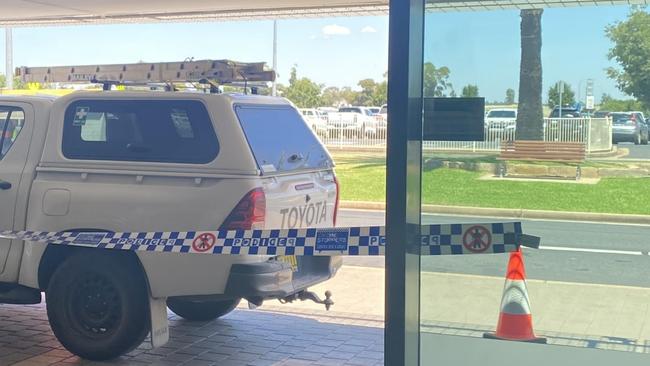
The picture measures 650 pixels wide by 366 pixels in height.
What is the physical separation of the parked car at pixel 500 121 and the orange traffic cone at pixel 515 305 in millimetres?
634

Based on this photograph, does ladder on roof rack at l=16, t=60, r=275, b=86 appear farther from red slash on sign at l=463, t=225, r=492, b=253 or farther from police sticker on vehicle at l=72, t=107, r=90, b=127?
red slash on sign at l=463, t=225, r=492, b=253

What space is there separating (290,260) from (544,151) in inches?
94.0

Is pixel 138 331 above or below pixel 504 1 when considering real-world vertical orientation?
below

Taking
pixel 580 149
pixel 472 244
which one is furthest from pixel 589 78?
pixel 472 244

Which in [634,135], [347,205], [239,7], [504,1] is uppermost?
[239,7]

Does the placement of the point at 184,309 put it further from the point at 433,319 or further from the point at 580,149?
the point at 580,149

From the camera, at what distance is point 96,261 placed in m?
5.94

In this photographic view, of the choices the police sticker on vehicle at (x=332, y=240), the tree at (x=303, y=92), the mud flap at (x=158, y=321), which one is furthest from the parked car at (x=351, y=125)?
the police sticker on vehicle at (x=332, y=240)

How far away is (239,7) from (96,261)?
6.44m

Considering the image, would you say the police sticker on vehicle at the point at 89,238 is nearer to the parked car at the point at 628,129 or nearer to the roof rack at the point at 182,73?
the roof rack at the point at 182,73

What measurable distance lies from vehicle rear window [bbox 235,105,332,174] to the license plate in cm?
62

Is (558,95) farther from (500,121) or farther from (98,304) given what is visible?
(98,304)

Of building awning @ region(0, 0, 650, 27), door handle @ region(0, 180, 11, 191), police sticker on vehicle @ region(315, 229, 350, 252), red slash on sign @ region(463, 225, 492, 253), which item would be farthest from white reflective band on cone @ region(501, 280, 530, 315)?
building awning @ region(0, 0, 650, 27)

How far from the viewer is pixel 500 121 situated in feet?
13.8
